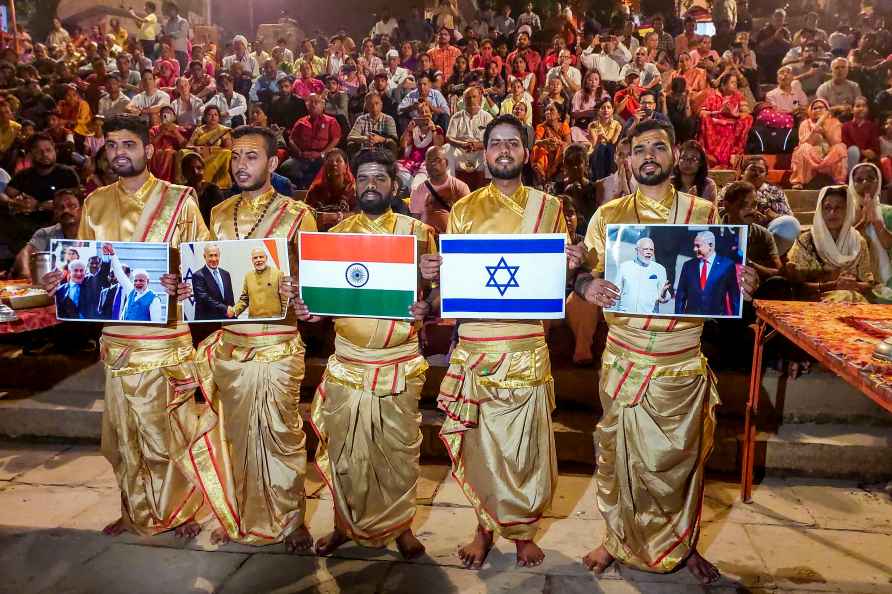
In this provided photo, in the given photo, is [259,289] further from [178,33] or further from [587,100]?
[178,33]

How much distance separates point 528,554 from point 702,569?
2.67 feet

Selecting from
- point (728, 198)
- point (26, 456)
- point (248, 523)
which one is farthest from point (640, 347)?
point (26, 456)

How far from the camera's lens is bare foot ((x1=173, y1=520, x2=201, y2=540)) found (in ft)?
13.1

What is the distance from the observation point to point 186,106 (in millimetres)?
11453

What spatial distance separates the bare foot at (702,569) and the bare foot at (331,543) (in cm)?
169

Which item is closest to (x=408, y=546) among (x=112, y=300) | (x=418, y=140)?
(x=112, y=300)

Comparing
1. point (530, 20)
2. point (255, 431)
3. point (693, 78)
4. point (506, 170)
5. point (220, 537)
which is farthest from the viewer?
point (530, 20)

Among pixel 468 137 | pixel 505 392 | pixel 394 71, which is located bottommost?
pixel 505 392

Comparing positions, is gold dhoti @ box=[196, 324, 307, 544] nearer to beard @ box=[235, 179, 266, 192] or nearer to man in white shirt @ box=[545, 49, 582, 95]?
beard @ box=[235, 179, 266, 192]

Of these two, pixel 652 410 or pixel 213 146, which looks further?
pixel 213 146

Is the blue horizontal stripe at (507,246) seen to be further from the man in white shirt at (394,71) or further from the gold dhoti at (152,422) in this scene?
the man in white shirt at (394,71)

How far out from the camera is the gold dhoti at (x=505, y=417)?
138 inches

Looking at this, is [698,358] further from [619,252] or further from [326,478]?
[326,478]

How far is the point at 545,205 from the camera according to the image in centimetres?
351
